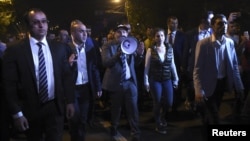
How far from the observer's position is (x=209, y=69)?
6883 millimetres

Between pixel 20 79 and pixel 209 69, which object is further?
pixel 209 69

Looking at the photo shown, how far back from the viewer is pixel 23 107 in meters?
5.49

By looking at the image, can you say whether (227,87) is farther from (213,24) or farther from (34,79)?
(34,79)

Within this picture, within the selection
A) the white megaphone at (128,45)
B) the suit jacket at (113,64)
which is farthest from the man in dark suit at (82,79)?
the white megaphone at (128,45)

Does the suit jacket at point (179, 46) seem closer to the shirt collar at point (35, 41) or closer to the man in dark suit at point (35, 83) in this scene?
the man in dark suit at point (35, 83)

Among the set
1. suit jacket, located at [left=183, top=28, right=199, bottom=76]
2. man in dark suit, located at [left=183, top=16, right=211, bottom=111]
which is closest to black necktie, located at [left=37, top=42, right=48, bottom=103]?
man in dark suit, located at [left=183, top=16, right=211, bottom=111]

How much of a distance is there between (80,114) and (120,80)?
1.24 metres

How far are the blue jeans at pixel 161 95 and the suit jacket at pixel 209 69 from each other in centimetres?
182

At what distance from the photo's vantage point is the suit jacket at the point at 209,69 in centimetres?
686

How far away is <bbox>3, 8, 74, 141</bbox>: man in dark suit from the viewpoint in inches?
211

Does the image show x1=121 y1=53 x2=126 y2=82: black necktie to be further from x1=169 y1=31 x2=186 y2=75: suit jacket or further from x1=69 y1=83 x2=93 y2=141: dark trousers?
x1=169 y1=31 x2=186 y2=75: suit jacket

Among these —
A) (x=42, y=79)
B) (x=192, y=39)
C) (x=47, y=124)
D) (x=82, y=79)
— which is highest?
(x=192, y=39)

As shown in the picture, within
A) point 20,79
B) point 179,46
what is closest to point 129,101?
point 179,46

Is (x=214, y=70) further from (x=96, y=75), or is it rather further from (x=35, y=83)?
(x=35, y=83)
